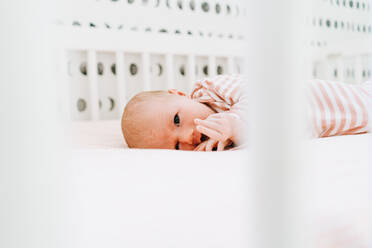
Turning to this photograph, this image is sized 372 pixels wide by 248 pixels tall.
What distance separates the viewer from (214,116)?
1.99 ft

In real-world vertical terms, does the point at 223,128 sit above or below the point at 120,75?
below

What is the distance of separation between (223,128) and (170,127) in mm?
130

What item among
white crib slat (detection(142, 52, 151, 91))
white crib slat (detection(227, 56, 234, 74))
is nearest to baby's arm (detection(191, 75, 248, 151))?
white crib slat (detection(142, 52, 151, 91))

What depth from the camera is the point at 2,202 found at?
4.9 inches

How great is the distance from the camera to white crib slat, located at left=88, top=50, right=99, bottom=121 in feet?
3.23

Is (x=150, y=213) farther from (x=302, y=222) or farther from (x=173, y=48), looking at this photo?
(x=173, y=48)

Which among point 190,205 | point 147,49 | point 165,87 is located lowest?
point 190,205

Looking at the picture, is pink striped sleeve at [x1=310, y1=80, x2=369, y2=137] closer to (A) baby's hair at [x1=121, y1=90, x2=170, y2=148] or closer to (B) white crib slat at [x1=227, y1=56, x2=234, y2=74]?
(A) baby's hair at [x1=121, y1=90, x2=170, y2=148]

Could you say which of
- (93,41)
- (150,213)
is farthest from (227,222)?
(93,41)

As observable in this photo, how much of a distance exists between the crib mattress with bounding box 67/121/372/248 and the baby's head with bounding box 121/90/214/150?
332 millimetres

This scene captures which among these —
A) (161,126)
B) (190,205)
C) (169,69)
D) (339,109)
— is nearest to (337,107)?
(339,109)

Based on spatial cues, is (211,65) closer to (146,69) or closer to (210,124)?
(146,69)

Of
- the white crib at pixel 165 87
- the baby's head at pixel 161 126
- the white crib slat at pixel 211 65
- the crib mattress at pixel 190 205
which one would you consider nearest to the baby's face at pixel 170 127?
the baby's head at pixel 161 126

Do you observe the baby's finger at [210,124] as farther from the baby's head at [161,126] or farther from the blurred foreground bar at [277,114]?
the blurred foreground bar at [277,114]
